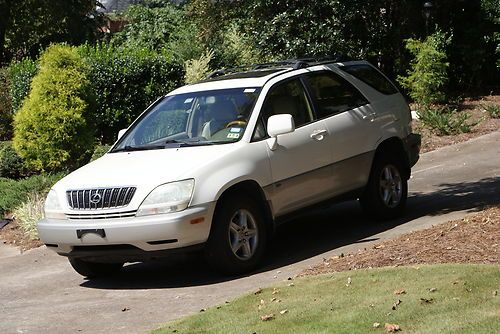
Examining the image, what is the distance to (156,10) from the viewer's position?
32688 mm

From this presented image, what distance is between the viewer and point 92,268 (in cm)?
882

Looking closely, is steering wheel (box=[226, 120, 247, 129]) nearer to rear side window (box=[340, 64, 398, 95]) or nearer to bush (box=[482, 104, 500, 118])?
rear side window (box=[340, 64, 398, 95])

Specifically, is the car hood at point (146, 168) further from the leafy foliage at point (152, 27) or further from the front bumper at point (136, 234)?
the leafy foliage at point (152, 27)

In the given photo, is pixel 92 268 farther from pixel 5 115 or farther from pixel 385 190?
pixel 5 115

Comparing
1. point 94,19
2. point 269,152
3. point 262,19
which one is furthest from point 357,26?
point 94,19

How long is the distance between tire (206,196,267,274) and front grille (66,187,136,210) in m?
0.80

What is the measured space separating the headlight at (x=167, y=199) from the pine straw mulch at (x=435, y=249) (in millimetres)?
1193

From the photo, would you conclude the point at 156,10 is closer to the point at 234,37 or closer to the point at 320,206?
the point at 234,37

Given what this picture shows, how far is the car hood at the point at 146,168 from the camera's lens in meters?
7.91

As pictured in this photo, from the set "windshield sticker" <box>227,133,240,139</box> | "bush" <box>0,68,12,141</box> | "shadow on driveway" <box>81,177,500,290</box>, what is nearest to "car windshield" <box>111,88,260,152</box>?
"windshield sticker" <box>227,133,240,139</box>

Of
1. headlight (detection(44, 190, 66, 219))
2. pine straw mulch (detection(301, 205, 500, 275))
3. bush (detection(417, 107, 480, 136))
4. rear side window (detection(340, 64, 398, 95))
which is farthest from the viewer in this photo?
bush (detection(417, 107, 480, 136))

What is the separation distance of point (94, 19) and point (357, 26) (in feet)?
58.7

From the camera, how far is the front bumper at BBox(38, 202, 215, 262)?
25.3 ft

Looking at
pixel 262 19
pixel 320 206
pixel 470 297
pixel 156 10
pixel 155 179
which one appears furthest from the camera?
pixel 156 10
